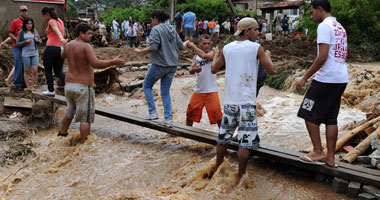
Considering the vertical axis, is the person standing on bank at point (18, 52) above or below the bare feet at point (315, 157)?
above

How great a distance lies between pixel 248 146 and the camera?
159 inches

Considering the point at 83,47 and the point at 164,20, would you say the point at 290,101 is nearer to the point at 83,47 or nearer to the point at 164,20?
the point at 164,20

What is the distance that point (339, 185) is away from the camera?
398 centimetres

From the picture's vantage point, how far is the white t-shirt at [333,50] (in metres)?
3.76

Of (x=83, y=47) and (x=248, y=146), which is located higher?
(x=83, y=47)

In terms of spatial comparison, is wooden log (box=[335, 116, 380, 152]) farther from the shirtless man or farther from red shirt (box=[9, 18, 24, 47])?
red shirt (box=[9, 18, 24, 47])

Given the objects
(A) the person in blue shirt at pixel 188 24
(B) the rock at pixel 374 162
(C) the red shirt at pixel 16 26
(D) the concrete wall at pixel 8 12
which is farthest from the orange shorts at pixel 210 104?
(A) the person in blue shirt at pixel 188 24

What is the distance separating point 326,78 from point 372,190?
1221 millimetres

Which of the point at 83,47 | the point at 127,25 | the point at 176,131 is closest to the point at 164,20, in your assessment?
the point at 83,47

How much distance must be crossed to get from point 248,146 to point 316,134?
0.77m

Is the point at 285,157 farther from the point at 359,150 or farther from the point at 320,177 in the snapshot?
the point at 359,150

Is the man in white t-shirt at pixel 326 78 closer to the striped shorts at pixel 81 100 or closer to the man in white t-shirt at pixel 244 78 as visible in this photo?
the man in white t-shirt at pixel 244 78

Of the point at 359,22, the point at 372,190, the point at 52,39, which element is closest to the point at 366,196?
the point at 372,190

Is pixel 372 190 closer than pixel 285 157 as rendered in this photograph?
Yes
